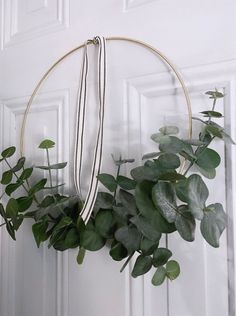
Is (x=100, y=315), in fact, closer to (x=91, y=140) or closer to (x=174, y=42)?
(x=91, y=140)

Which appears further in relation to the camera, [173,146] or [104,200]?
[104,200]

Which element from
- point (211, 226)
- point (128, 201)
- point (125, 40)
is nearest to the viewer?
point (211, 226)

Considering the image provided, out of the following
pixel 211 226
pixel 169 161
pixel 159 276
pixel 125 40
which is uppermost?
pixel 125 40

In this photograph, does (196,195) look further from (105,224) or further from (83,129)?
(83,129)

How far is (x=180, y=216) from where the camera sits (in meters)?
0.56

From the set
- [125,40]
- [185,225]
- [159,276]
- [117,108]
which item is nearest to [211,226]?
[185,225]

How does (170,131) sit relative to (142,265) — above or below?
above

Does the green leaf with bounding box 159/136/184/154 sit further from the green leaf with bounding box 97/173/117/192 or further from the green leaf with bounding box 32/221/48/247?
the green leaf with bounding box 32/221/48/247

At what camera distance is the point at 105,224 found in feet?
2.26

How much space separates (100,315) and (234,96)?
60 cm

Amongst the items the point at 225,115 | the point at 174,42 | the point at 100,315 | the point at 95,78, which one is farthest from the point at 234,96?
the point at 100,315

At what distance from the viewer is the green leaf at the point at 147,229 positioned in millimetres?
596

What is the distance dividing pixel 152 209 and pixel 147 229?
0.05 meters

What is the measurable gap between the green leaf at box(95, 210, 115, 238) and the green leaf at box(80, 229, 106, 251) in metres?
0.02
